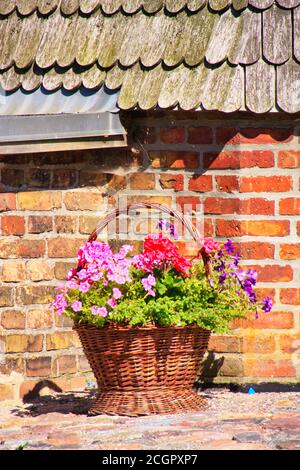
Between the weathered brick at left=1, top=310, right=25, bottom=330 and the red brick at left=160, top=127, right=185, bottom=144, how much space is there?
1.18 metres

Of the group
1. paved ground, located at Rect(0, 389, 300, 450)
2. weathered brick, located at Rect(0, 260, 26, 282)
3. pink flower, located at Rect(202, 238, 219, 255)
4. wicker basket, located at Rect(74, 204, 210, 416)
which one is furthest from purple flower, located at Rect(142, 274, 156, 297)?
weathered brick, located at Rect(0, 260, 26, 282)

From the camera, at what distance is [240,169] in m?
5.09

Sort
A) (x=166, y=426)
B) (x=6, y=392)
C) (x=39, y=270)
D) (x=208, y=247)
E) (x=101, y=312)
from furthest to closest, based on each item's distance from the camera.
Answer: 1. (x=39, y=270)
2. (x=6, y=392)
3. (x=208, y=247)
4. (x=101, y=312)
5. (x=166, y=426)

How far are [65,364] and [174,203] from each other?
1.02 m

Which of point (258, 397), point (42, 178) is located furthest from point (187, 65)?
point (258, 397)

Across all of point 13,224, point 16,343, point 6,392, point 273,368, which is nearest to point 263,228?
point 273,368

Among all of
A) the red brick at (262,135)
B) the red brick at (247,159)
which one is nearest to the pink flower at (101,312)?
the red brick at (247,159)

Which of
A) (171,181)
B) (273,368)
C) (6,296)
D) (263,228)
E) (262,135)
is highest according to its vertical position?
(262,135)

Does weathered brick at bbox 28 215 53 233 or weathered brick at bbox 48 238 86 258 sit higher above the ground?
weathered brick at bbox 28 215 53 233

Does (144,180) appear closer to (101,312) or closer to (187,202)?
(187,202)

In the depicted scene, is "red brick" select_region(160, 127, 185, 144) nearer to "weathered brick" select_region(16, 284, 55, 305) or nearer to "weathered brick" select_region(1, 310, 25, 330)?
"weathered brick" select_region(16, 284, 55, 305)

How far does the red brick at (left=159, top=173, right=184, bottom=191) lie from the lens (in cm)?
516

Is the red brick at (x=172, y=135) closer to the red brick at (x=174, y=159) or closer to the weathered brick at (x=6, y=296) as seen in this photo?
the red brick at (x=174, y=159)

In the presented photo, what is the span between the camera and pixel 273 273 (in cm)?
507
